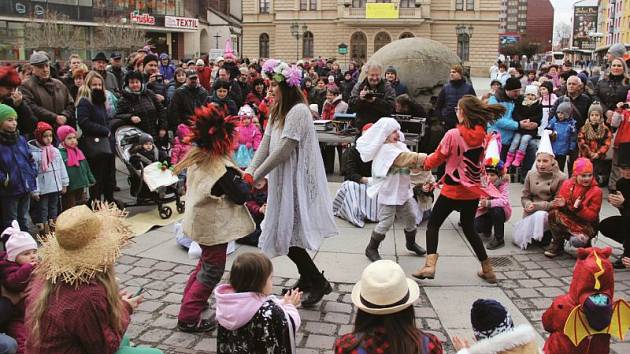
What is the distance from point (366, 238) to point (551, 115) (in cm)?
512

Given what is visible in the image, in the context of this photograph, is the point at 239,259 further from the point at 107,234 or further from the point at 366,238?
the point at 366,238

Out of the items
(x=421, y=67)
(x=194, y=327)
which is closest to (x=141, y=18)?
(x=421, y=67)

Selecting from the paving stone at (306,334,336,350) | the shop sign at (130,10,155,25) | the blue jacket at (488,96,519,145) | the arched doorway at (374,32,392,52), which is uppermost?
the shop sign at (130,10,155,25)

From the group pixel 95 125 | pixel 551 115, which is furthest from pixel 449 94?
pixel 95 125

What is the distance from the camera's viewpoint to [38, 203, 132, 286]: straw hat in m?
3.04

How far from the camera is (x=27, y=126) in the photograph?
7.58 meters

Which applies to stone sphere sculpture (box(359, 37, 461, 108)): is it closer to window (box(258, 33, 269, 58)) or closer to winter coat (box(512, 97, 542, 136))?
winter coat (box(512, 97, 542, 136))

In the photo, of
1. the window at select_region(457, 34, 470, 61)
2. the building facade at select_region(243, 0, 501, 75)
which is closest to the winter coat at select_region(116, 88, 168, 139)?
the building facade at select_region(243, 0, 501, 75)

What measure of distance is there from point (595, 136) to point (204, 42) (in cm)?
6039

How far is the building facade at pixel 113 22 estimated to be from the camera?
139 ft

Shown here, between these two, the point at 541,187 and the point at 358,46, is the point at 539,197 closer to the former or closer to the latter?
the point at 541,187

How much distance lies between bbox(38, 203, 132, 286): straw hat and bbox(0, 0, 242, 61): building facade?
43.1 m

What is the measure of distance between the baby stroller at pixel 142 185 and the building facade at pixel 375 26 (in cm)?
5606

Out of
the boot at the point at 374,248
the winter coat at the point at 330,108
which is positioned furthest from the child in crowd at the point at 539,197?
the winter coat at the point at 330,108
